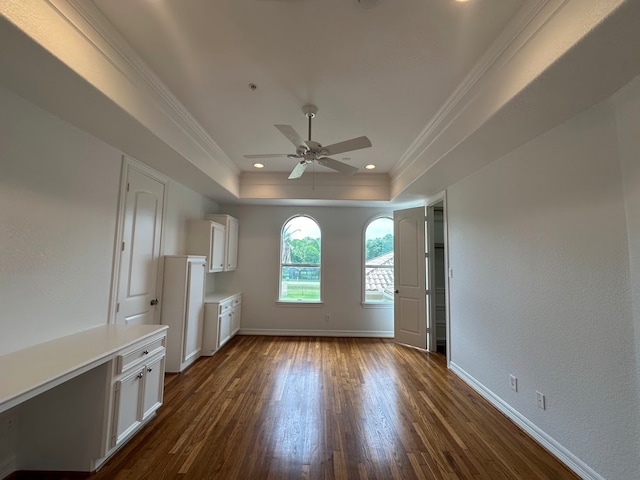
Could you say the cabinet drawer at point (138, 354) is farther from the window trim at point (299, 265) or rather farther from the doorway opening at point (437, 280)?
the doorway opening at point (437, 280)

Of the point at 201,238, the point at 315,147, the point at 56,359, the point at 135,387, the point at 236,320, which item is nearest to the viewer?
the point at 56,359

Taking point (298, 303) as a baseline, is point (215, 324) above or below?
below

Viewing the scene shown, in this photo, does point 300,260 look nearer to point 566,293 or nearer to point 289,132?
point 289,132

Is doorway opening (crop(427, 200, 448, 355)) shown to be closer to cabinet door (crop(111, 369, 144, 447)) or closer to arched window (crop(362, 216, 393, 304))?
arched window (crop(362, 216, 393, 304))

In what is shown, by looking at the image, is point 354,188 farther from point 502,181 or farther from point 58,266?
point 58,266

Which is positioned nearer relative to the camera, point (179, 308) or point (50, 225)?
point (50, 225)

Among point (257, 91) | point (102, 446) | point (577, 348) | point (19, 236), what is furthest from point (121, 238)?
point (577, 348)

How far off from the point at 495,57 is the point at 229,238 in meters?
4.30

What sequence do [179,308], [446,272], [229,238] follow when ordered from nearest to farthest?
[179,308] < [446,272] < [229,238]

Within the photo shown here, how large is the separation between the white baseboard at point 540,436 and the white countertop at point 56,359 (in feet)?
10.5

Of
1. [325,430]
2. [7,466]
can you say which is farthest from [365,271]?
[7,466]

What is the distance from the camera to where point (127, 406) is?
81.6 inches

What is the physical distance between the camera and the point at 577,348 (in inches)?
77.0

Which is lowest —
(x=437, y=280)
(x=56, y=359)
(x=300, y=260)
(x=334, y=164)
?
(x=56, y=359)
